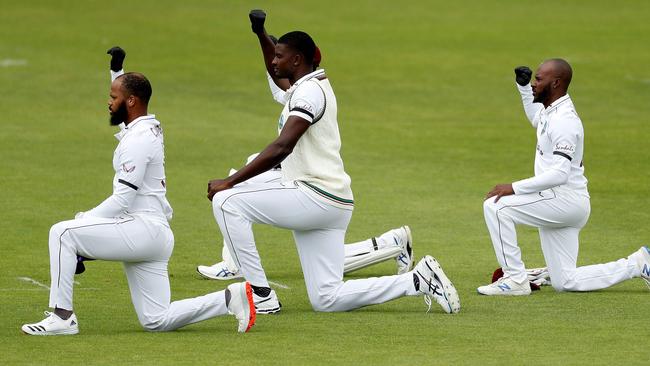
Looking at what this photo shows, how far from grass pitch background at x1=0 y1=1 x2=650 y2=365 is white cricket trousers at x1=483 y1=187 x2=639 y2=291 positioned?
0.60ft

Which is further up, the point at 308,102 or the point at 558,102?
the point at 308,102

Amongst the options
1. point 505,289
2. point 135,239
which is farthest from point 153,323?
point 505,289

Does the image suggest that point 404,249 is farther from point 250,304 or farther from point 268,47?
point 250,304

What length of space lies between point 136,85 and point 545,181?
368 centimetres

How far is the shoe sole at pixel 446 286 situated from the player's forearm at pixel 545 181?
5.00 feet

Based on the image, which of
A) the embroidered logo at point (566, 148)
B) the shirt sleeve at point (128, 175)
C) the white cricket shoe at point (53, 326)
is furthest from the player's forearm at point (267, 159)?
the embroidered logo at point (566, 148)

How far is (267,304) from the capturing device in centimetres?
1078

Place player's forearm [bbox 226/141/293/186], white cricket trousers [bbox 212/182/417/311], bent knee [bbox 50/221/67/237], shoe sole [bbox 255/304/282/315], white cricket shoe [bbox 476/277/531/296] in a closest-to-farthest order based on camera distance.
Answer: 1. bent knee [bbox 50/221/67/237]
2. player's forearm [bbox 226/141/293/186]
3. white cricket trousers [bbox 212/182/417/311]
4. shoe sole [bbox 255/304/282/315]
5. white cricket shoe [bbox 476/277/531/296]

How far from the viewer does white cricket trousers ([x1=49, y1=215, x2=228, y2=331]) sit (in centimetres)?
966

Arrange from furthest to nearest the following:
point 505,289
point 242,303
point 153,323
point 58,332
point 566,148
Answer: point 505,289 → point 566,148 → point 153,323 → point 242,303 → point 58,332

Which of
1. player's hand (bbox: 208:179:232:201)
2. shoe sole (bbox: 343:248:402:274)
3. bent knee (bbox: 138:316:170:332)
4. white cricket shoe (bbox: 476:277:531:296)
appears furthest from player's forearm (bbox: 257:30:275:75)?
bent knee (bbox: 138:316:170:332)

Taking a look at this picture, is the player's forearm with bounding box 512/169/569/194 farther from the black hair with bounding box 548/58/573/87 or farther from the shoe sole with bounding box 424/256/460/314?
the shoe sole with bounding box 424/256/460/314

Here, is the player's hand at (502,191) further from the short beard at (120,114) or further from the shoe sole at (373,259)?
the short beard at (120,114)

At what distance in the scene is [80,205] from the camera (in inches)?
650
